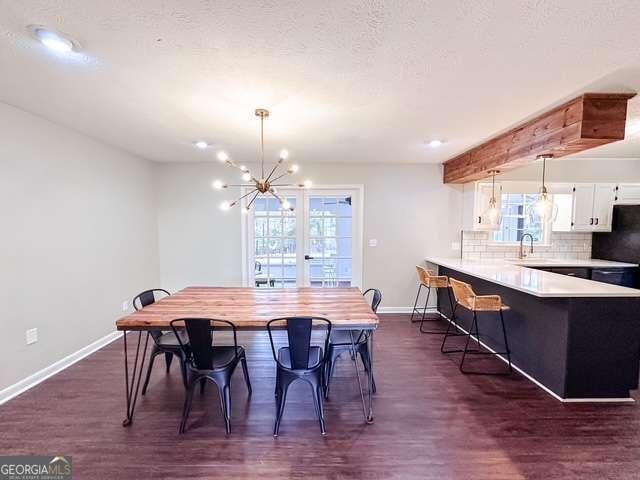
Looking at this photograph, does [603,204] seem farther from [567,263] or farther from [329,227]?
[329,227]

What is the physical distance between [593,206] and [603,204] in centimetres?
14

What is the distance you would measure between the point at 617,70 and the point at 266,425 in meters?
3.24

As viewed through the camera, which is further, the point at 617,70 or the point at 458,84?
the point at 458,84

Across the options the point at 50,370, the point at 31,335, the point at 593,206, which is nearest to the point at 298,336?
the point at 31,335

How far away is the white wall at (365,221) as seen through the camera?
462cm

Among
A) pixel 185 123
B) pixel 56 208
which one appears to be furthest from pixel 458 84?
pixel 56 208

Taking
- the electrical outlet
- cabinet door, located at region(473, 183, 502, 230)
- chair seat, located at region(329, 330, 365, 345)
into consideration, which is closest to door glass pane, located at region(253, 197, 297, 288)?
chair seat, located at region(329, 330, 365, 345)

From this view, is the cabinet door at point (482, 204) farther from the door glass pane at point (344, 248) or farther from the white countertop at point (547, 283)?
the door glass pane at point (344, 248)

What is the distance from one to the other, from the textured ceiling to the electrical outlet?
1904 millimetres

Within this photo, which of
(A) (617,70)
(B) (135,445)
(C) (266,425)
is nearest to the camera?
(A) (617,70)

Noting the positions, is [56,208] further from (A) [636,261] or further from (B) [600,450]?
(A) [636,261]

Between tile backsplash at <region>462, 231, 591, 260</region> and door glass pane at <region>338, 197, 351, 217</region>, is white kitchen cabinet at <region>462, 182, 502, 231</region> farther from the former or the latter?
door glass pane at <region>338, 197, 351, 217</region>

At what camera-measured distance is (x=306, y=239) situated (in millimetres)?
4711

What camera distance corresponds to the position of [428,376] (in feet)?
9.28
